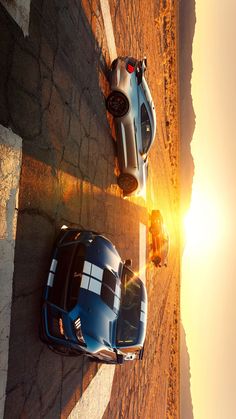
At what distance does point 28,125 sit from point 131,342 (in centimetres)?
282

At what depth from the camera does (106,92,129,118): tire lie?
6.27 meters

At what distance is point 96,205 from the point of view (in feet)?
20.0

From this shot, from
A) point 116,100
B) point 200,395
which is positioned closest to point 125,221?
point 116,100

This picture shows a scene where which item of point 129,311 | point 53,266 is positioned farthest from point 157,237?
point 53,266

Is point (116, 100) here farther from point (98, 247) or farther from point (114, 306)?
point (114, 306)

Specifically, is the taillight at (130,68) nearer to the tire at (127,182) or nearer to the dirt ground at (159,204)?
the dirt ground at (159,204)

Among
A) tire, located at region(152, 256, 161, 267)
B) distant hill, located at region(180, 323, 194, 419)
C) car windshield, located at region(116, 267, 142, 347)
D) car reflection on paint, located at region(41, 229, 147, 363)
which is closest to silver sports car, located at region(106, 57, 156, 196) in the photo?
car windshield, located at region(116, 267, 142, 347)

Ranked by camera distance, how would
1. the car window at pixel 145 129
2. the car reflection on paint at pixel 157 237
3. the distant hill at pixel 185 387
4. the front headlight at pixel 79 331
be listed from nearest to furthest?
the front headlight at pixel 79 331, the car window at pixel 145 129, the car reflection on paint at pixel 157 237, the distant hill at pixel 185 387

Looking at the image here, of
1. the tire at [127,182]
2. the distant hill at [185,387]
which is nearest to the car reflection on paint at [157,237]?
the tire at [127,182]

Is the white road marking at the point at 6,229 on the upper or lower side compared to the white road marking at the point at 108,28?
lower

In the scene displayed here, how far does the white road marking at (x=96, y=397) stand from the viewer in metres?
5.27

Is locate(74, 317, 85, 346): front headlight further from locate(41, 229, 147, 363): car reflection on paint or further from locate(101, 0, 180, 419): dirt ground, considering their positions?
locate(101, 0, 180, 419): dirt ground

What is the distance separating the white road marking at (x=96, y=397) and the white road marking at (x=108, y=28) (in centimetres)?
526

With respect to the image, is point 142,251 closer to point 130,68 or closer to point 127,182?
point 127,182
